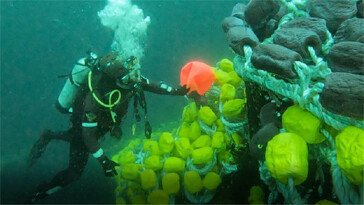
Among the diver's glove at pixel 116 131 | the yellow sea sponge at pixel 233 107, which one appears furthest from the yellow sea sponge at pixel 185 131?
the diver's glove at pixel 116 131

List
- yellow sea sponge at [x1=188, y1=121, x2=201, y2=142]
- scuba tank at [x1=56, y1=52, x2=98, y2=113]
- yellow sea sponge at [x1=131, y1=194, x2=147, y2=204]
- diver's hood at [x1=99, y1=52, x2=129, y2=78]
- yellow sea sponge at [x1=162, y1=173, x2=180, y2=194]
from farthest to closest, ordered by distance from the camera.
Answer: scuba tank at [x1=56, y1=52, x2=98, y2=113] → diver's hood at [x1=99, y1=52, x2=129, y2=78] → yellow sea sponge at [x1=188, y1=121, x2=201, y2=142] → yellow sea sponge at [x1=131, y1=194, x2=147, y2=204] → yellow sea sponge at [x1=162, y1=173, x2=180, y2=194]

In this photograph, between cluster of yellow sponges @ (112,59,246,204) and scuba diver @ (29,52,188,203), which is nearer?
cluster of yellow sponges @ (112,59,246,204)

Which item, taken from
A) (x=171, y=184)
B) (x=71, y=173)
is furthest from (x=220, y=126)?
(x=71, y=173)

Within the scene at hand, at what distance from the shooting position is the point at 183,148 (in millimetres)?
3146

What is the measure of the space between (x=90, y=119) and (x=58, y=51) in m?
17.4

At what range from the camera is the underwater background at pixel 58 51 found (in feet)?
56.0

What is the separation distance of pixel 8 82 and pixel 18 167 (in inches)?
343

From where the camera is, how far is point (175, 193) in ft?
9.21

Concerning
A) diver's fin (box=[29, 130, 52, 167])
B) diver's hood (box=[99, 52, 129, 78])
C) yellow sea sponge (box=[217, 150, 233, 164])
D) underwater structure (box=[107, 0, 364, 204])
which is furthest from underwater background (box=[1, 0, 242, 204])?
yellow sea sponge (box=[217, 150, 233, 164])

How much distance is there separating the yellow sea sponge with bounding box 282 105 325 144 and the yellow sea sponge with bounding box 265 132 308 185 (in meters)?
0.06

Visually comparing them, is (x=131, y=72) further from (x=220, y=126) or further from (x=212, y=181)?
(x=212, y=181)

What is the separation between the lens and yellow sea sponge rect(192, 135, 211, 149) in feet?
10.2

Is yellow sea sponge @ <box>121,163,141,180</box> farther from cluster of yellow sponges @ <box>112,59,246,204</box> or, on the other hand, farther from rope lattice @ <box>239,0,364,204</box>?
rope lattice @ <box>239,0,364,204</box>

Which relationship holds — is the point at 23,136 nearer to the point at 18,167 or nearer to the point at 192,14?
the point at 18,167
